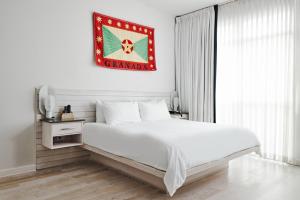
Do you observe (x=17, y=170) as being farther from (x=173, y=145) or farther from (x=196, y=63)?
(x=196, y=63)

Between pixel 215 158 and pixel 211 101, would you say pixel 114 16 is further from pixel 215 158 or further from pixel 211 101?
pixel 215 158

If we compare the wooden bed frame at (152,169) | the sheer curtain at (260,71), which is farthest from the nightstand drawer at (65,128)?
the sheer curtain at (260,71)

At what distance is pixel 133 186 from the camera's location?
2.58m

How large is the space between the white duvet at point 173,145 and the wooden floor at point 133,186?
0.34m

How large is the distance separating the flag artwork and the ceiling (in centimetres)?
47

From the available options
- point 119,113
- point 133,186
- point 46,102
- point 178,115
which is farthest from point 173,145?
point 178,115

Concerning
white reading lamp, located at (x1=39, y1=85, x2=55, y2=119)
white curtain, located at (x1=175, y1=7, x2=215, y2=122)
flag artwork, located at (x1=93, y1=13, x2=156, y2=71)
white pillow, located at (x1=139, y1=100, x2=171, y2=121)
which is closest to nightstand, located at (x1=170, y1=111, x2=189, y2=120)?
white curtain, located at (x1=175, y1=7, x2=215, y2=122)

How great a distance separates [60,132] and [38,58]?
3.54 ft

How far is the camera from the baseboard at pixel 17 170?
2.84 metres

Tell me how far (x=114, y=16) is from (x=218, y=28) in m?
1.94

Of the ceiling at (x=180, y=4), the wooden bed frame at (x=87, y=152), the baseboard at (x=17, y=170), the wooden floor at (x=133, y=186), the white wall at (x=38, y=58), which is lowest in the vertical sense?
the wooden floor at (x=133, y=186)

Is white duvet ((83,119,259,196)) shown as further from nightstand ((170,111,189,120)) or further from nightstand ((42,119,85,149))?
nightstand ((170,111,189,120))

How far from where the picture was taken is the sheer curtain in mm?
3410

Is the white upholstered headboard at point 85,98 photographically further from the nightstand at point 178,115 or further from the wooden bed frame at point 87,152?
the nightstand at point 178,115
